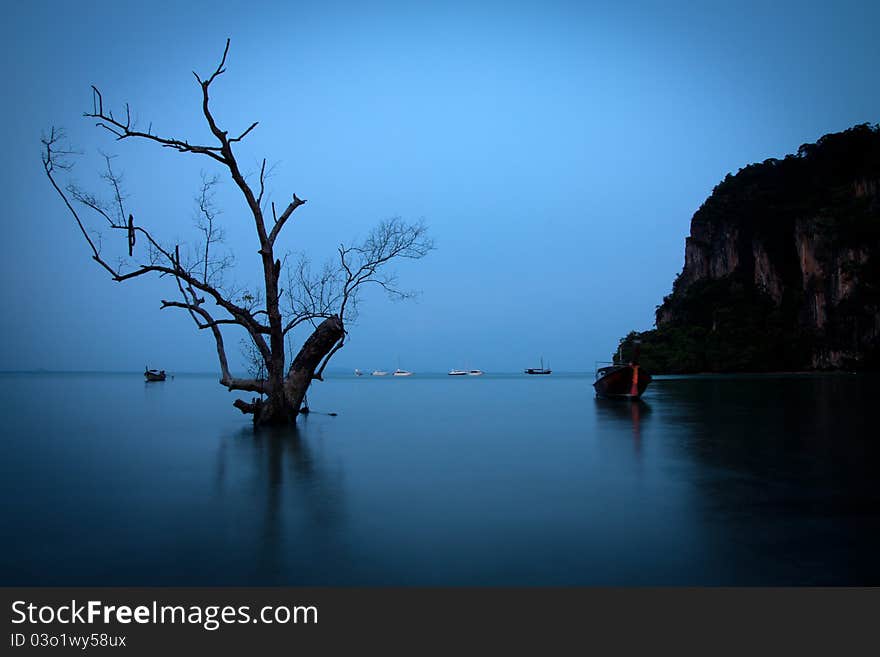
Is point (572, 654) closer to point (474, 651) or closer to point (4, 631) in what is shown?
point (474, 651)

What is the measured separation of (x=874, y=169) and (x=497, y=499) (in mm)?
92666

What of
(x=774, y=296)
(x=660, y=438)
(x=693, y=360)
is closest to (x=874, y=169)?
(x=774, y=296)

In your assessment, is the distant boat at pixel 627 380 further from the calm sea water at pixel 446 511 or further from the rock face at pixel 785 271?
the rock face at pixel 785 271

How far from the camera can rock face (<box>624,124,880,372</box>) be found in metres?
69.8

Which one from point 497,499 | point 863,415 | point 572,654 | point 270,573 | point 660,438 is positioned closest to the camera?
point 572,654

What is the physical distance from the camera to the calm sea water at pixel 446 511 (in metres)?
4.11

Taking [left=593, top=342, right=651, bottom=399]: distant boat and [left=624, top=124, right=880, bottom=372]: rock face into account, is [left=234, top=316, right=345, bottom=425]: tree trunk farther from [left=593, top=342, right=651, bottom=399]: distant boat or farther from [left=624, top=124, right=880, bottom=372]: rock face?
[left=624, top=124, right=880, bottom=372]: rock face

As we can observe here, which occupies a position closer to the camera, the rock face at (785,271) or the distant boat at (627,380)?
the distant boat at (627,380)

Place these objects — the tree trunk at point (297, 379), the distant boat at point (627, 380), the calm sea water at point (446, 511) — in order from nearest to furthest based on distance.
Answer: the calm sea water at point (446, 511) → the tree trunk at point (297, 379) → the distant boat at point (627, 380)

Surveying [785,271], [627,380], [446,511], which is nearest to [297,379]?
[446,511]

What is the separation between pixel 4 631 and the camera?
326 cm

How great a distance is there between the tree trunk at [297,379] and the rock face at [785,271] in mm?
76009

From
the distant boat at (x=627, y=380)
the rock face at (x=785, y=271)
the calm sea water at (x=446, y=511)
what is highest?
the rock face at (x=785, y=271)

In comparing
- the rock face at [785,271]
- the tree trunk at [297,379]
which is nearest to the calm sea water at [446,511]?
the tree trunk at [297,379]
